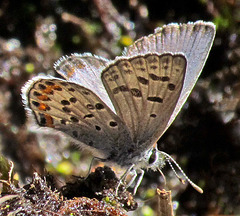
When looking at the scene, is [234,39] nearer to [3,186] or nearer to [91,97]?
[91,97]

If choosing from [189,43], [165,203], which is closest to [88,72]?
[189,43]

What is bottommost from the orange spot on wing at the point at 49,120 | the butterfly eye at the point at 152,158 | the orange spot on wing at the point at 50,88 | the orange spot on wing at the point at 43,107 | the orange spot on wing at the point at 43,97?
the butterfly eye at the point at 152,158

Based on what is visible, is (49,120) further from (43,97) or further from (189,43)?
(189,43)

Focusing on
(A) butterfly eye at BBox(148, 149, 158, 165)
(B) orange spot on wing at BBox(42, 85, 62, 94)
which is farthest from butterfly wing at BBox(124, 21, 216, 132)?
(B) orange spot on wing at BBox(42, 85, 62, 94)

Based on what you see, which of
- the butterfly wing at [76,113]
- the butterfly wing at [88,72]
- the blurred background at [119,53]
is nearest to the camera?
the butterfly wing at [76,113]

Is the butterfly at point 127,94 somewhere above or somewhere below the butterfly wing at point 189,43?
below

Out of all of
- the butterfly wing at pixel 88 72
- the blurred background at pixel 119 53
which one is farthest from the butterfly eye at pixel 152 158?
the blurred background at pixel 119 53

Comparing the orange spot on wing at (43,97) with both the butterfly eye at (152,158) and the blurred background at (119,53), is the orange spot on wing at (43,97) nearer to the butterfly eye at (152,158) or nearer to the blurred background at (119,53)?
the butterfly eye at (152,158)

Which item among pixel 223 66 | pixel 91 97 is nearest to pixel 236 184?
pixel 223 66
